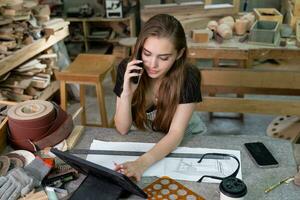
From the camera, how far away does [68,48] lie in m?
4.25

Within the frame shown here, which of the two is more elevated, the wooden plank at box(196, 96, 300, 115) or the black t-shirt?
the black t-shirt

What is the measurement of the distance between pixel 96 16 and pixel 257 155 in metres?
3.26

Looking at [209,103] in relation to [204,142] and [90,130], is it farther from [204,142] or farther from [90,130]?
[90,130]

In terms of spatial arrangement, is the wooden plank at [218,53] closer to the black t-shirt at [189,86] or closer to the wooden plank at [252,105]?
the wooden plank at [252,105]

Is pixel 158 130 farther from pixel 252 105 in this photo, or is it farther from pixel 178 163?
pixel 252 105

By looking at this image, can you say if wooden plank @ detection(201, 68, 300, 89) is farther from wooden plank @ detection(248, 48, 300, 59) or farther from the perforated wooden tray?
the perforated wooden tray

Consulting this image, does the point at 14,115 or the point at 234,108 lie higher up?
the point at 14,115

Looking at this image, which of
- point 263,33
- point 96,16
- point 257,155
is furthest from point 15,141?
point 96,16

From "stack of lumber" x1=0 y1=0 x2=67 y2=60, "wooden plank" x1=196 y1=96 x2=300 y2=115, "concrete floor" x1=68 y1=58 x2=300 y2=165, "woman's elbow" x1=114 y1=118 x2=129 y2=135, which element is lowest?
"concrete floor" x1=68 y1=58 x2=300 y2=165

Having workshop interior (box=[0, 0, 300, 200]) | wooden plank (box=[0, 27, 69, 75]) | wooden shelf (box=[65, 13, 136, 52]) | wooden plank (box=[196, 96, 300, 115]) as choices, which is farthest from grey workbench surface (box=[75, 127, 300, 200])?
wooden shelf (box=[65, 13, 136, 52])

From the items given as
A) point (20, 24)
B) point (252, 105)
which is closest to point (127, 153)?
point (252, 105)

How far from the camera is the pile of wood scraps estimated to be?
8.60 ft

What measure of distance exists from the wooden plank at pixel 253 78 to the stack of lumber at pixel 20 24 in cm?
153

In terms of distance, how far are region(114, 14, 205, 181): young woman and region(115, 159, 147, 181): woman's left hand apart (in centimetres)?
6
